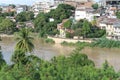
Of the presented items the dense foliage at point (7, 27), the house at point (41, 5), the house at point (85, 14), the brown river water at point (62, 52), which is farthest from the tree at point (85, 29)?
the house at point (41, 5)

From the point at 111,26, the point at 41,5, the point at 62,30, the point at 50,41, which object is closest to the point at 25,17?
the point at 41,5

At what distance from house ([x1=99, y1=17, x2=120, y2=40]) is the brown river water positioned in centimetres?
248

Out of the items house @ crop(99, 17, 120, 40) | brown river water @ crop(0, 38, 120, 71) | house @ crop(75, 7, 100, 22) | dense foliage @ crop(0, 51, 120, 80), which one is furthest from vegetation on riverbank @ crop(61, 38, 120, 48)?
dense foliage @ crop(0, 51, 120, 80)

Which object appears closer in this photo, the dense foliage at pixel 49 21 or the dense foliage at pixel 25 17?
the dense foliage at pixel 49 21

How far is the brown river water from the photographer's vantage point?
20.6 meters

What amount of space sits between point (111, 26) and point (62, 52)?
5669 mm

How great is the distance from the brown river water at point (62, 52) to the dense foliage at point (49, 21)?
217cm

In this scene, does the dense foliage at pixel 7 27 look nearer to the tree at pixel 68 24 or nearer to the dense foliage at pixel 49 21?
the dense foliage at pixel 49 21

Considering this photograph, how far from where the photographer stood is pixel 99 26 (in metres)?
28.3

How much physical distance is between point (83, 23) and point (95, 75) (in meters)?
17.7

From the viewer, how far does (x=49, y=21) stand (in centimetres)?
3150

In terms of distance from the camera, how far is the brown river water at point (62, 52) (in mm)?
20562

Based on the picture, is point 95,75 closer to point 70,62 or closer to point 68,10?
point 70,62

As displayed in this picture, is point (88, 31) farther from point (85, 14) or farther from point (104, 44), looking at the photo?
point (85, 14)
